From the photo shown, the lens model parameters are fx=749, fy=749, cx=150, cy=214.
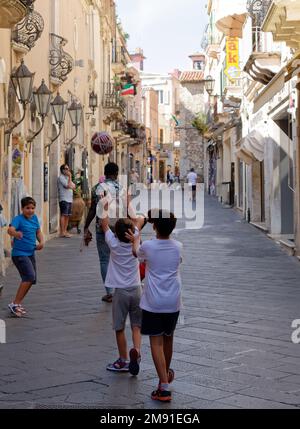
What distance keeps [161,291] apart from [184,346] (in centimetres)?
163

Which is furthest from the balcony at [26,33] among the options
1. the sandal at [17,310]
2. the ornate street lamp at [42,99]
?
the sandal at [17,310]

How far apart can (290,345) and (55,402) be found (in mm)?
2534

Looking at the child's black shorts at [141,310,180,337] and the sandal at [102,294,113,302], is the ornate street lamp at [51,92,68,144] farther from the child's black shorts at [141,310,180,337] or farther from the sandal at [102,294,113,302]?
the child's black shorts at [141,310,180,337]

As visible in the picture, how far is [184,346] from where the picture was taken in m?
6.65

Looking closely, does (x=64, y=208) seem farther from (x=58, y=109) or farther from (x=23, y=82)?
(x=23, y=82)

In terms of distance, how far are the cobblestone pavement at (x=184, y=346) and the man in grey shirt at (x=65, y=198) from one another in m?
6.02

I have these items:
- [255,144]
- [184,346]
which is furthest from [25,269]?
[255,144]

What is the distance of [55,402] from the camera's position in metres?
4.94

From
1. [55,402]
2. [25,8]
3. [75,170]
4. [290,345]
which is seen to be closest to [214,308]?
[290,345]

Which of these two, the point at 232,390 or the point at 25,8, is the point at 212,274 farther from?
the point at 232,390

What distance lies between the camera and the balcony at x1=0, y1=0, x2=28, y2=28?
34.4 ft

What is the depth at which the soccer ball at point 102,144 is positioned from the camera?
10.7m

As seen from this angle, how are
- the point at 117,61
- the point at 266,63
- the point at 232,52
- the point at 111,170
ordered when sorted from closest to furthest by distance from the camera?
the point at 111,170, the point at 266,63, the point at 232,52, the point at 117,61

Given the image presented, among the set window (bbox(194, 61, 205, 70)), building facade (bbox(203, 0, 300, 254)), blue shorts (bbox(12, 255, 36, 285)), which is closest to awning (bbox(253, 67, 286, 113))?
building facade (bbox(203, 0, 300, 254))
